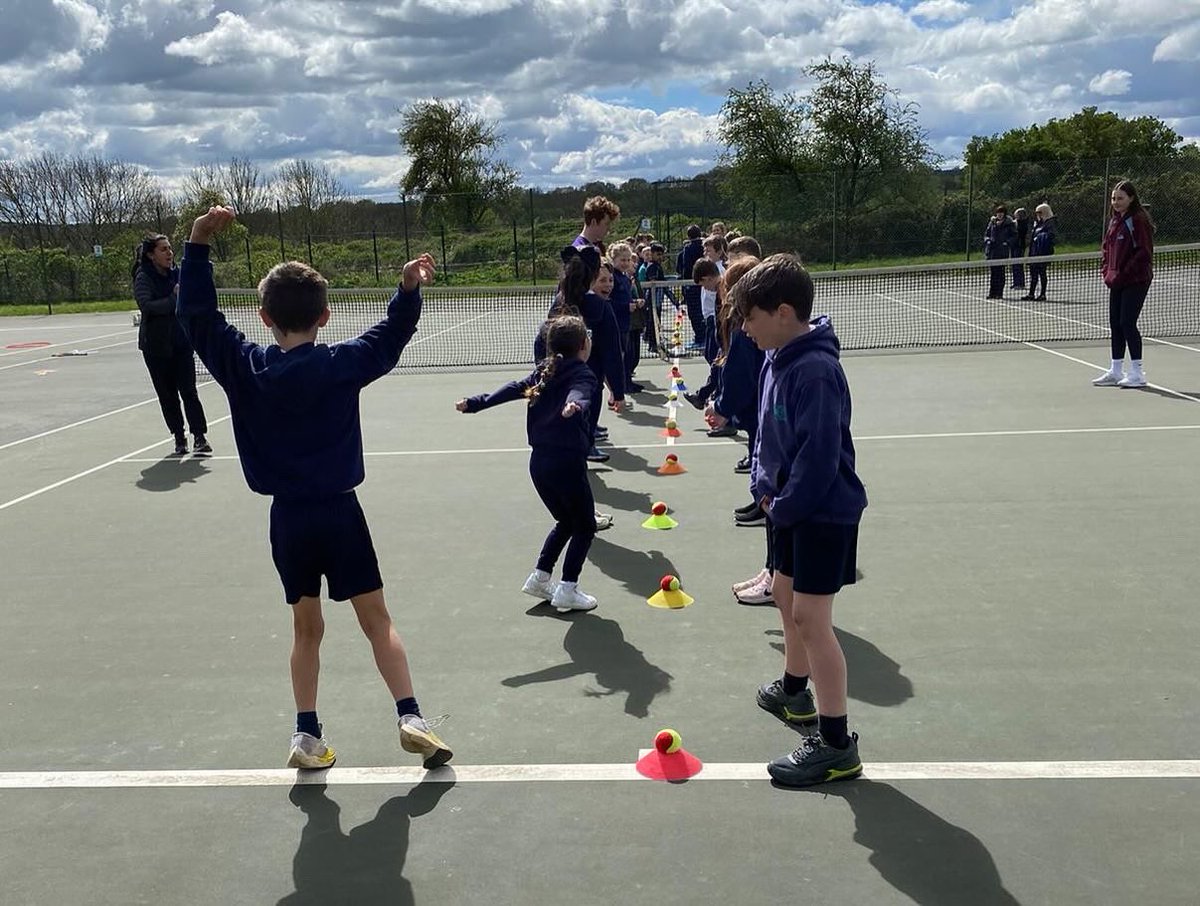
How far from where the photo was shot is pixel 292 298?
3.71 m

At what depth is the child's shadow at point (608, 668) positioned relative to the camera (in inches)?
183

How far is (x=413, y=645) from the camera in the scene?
17.2 ft

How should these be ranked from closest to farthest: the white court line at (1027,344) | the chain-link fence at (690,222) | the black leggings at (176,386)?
1. the black leggings at (176,386)
2. the white court line at (1027,344)
3. the chain-link fence at (690,222)

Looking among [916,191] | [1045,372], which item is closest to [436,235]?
[916,191]

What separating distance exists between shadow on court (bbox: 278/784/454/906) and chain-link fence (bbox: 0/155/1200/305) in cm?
2984

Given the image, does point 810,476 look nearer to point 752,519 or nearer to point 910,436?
point 752,519

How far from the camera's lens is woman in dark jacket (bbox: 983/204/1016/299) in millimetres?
23750

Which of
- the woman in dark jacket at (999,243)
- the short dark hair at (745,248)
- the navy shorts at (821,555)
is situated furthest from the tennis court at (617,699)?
the woman in dark jacket at (999,243)

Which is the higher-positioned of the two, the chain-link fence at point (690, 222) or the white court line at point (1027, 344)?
the chain-link fence at point (690, 222)

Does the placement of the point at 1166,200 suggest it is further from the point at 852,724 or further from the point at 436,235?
the point at 852,724

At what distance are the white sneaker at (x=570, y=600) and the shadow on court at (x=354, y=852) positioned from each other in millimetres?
1850

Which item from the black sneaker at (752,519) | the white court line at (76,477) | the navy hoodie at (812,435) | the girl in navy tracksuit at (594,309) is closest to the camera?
the navy hoodie at (812,435)

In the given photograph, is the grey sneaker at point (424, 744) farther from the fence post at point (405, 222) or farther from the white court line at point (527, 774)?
the fence post at point (405, 222)

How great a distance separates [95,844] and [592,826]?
1676 millimetres
